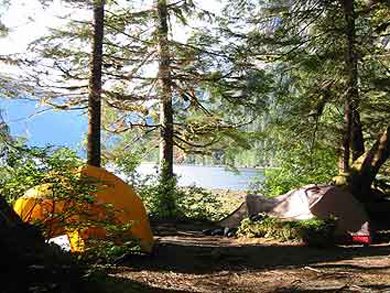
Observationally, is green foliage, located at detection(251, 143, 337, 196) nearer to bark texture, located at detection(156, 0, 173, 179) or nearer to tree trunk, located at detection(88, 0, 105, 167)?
bark texture, located at detection(156, 0, 173, 179)

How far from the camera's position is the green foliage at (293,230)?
33.3ft

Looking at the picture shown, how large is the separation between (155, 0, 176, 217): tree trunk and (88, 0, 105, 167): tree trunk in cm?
207

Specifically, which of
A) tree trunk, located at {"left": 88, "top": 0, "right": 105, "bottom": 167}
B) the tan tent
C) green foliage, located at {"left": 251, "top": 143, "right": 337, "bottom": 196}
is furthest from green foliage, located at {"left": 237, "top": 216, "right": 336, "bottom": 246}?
green foliage, located at {"left": 251, "top": 143, "right": 337, "bottom": 196}

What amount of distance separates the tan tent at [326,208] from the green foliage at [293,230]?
54cm

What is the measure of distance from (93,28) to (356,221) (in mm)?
8495

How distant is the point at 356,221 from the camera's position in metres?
11.4

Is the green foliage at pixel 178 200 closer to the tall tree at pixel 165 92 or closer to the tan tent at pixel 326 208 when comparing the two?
the tall tree at pixel 165 92

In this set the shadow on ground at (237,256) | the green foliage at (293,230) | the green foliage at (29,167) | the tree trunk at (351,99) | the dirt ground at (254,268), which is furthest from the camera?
the tree trunk at (351,99)

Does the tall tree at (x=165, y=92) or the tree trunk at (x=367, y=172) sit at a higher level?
the tall tree at (x=165, y=92)

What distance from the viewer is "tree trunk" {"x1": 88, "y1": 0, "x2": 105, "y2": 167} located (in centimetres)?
1292

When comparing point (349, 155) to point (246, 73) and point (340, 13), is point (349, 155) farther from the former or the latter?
point (340, 13)

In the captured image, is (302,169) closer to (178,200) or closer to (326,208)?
(178,200)

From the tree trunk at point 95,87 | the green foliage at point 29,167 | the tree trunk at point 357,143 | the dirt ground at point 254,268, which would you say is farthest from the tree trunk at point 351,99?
the green foliage at point 29,167

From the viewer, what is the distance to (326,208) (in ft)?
37.8
